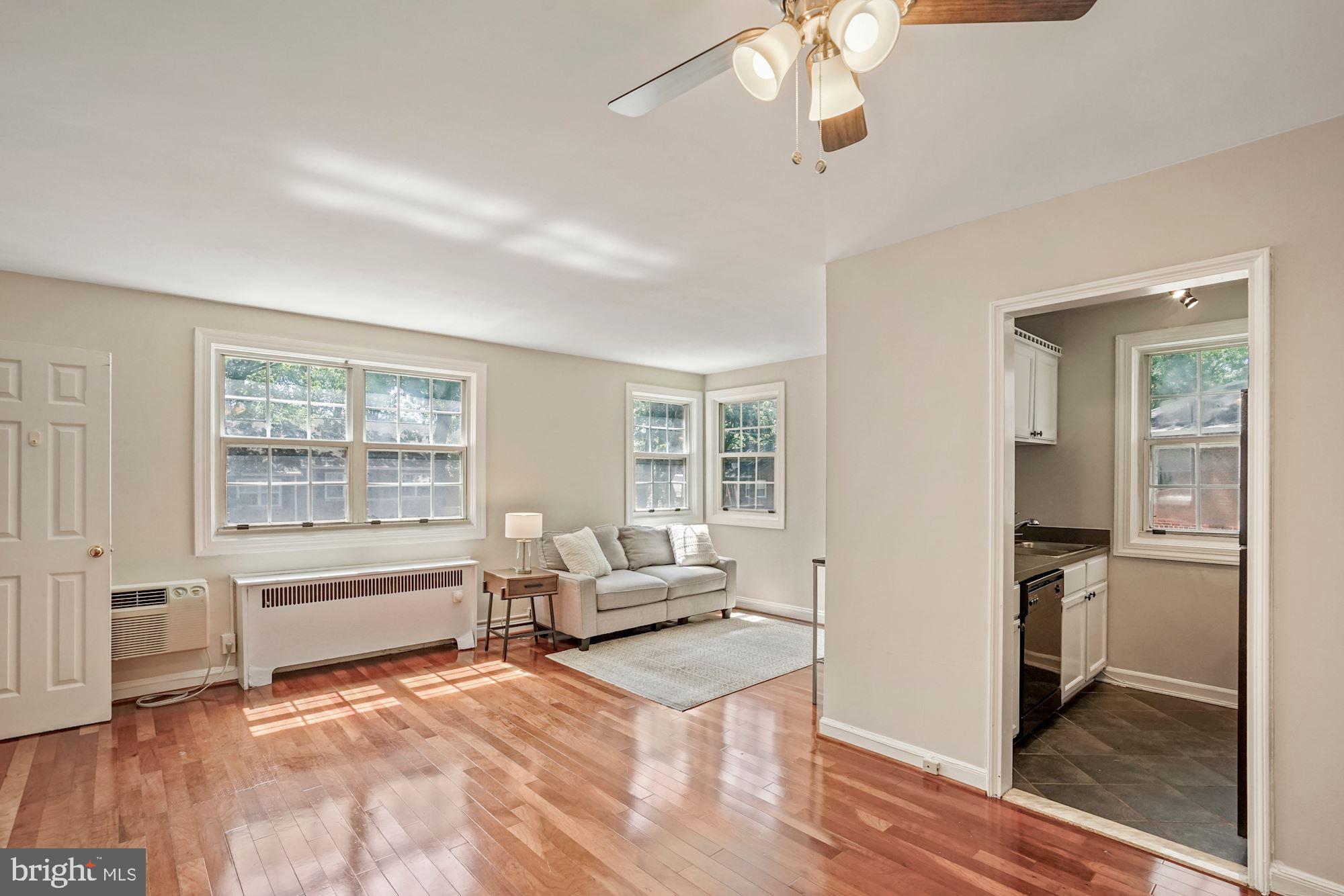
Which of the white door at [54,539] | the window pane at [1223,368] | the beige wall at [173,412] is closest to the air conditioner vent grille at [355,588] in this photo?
the beige wall at [173,412]

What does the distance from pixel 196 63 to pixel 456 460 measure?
3933mm

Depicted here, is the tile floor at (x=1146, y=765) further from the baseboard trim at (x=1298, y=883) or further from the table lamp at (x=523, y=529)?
the table lamp at (x=523, y=529)

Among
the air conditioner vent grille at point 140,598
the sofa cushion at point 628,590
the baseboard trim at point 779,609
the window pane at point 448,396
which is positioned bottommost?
the baseboard trim at point 779,609

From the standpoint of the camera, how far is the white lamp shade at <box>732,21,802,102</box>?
1.28m

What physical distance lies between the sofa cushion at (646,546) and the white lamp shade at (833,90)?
16.3 feet

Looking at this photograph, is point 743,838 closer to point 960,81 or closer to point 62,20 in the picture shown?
point 960,81

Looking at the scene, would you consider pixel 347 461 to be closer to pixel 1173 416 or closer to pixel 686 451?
pixel 686 451

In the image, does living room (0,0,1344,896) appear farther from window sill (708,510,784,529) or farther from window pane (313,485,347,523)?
window sill (708,510,784,529)

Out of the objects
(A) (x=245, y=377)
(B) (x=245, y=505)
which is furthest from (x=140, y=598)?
(A) (x=245, y=377)

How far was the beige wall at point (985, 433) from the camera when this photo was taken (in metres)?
2.10

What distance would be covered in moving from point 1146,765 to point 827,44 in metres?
3.38

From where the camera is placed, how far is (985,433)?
2850 mm

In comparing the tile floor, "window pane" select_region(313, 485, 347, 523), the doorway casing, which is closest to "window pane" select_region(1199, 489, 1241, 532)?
the tile floor

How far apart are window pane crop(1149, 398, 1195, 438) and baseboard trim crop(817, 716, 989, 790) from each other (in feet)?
8.78
